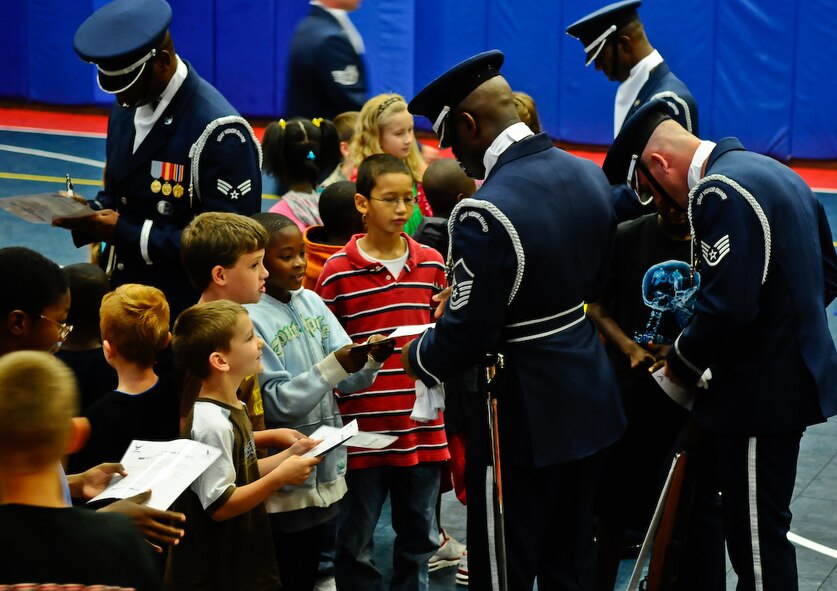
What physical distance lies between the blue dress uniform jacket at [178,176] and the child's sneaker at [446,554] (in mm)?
1528

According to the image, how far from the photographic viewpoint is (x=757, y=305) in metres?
3.80

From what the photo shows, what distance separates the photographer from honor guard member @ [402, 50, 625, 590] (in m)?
3.57

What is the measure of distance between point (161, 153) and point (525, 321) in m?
1.73

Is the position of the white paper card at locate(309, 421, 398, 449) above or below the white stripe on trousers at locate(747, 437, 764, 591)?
above

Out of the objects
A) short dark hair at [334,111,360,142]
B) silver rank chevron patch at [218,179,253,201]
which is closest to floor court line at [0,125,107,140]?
short dark hair at [334,111,360,142]

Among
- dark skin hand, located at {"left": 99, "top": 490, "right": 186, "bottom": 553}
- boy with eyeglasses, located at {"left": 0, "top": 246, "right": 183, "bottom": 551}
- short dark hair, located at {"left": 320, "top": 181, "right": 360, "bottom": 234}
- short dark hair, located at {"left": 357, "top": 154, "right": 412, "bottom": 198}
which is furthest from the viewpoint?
short dark hair, located at {"left": 320, "top": 181, "right": 360, "bottom": 234}

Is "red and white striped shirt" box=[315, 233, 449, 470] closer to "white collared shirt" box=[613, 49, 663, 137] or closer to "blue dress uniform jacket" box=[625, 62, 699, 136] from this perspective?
"blue dress uniform jacket" box=[625, 62, 699, 136]

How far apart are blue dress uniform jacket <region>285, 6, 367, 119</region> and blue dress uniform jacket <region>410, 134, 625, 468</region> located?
124 inches

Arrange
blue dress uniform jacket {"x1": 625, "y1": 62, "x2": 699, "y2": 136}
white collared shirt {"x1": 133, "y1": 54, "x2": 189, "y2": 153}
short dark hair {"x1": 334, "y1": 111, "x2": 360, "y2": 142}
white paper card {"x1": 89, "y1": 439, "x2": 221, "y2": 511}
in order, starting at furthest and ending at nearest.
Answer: short dark hair {"x1": 334, "y1": 111, "x2": 360, "y2": 142}
blue dress uniform jacket {"x1": 625, "y1": 62, "x2": 699, "y2": 136}
white collared shirt {"x1": 133, "y1": 54, "x2": 189, "y2": 153}
white paper card {"x1": 89, "y1": 439, "x2": 221, "y2": 511}

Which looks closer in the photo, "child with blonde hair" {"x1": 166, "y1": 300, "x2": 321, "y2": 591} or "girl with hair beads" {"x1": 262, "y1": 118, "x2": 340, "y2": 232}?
"child with blonde hair" {"x1": 166, "y1": 300, "x2": 321, "y2": 591}

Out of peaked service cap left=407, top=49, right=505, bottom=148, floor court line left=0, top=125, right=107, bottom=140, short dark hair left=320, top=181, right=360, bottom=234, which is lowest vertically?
floor court line left=0, top=125, right=107, bottom=140

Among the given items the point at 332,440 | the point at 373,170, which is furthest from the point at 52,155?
the point at 332,440

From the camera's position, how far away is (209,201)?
15.0ft

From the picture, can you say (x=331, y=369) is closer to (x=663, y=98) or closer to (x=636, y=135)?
(x=636, y=135)
